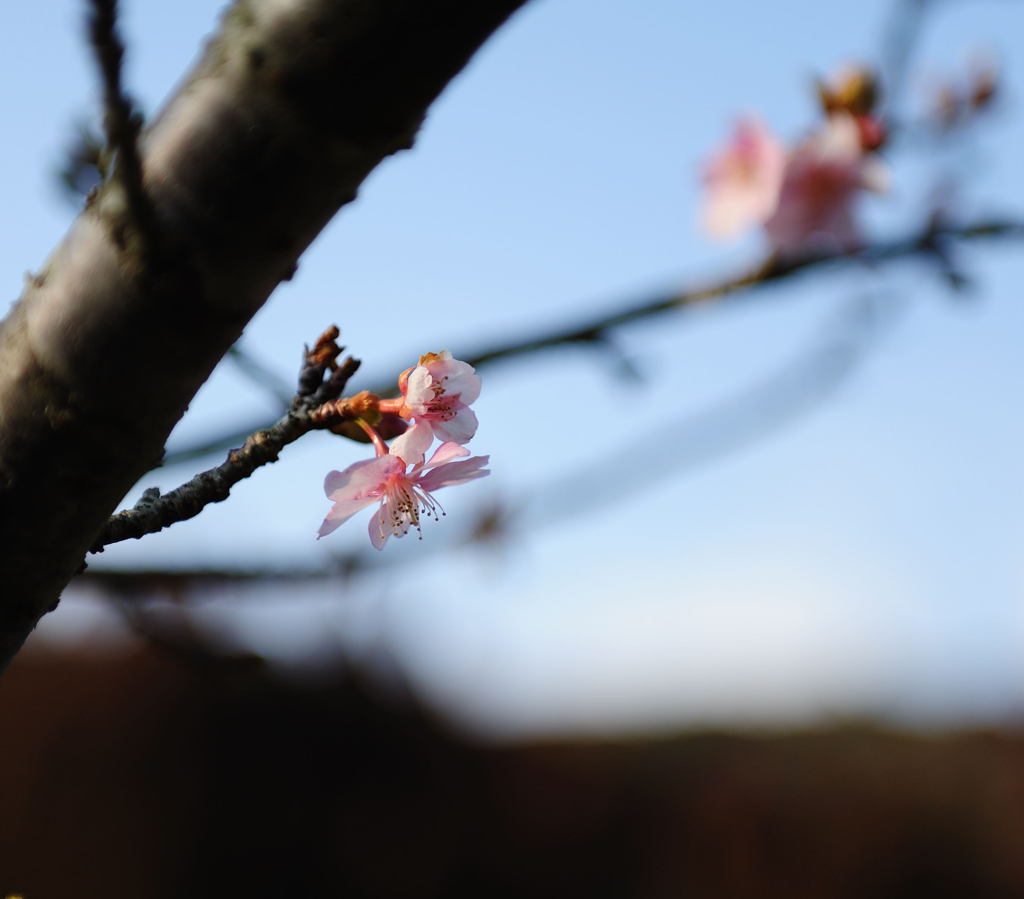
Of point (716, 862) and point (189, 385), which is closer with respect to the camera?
point (189, 385)

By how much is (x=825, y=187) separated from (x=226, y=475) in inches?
70.5

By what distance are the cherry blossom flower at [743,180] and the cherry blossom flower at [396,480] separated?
58.7 inches

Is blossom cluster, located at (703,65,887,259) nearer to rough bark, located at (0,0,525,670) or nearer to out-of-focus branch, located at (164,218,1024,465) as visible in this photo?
out-of-focus branch, located at (164,218,1024,465)

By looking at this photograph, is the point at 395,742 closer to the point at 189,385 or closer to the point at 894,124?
the point at 894,124

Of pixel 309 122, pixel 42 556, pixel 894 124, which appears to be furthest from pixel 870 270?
pixel 42 556

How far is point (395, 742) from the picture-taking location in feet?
32.2

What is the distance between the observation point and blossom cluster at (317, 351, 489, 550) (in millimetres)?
906

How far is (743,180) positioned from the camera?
2.61m

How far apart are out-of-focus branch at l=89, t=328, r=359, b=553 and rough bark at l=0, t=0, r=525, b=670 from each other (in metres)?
Result: 0.14

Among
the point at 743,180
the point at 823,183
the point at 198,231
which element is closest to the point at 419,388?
the point at 198,231

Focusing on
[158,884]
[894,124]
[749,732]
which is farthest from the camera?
[749,732]

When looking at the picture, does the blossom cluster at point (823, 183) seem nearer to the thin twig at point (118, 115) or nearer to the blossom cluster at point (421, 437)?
the blossom cluster at point (421, 437)

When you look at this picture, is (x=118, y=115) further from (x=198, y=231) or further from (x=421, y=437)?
(x=421, y=437)

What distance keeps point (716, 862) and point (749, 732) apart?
1.38 metres
